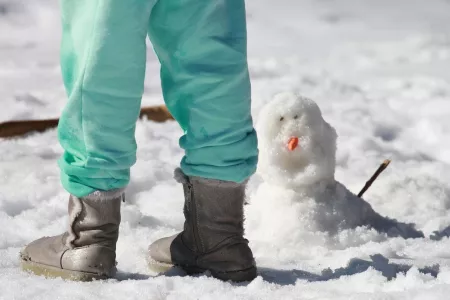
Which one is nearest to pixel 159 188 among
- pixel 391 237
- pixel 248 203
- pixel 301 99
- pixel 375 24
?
pixel 248 203

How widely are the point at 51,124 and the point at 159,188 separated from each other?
0.90 m

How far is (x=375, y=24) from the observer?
18.2ft

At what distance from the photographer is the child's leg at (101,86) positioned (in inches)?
59.3

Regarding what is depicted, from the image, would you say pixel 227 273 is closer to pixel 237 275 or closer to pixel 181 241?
pixel 237 275

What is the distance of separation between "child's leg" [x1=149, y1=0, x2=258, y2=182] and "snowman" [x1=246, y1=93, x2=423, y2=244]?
1.36ft

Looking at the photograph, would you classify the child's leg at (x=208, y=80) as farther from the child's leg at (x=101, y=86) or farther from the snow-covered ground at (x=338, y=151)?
the snow-covered ground at (x=338, y=151)

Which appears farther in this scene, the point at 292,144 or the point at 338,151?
the point at 338,151

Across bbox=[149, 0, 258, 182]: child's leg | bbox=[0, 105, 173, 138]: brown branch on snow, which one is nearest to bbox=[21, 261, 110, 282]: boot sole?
bbox=[149, 0, 258, 182]: child's leg

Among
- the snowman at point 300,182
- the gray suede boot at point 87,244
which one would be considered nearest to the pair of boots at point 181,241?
the gray suede boot at point 87,244

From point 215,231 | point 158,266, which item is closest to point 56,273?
point 158,266

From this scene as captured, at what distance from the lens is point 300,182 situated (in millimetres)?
2074

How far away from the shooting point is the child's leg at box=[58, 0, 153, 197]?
1506 mm

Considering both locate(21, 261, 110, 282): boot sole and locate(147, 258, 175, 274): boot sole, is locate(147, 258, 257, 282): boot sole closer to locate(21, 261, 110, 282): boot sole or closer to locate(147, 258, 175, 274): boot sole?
locate(147, 258, 175, 274): boot sole

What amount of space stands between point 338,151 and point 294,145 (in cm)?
86
